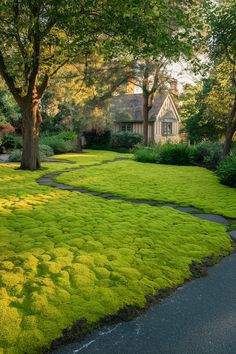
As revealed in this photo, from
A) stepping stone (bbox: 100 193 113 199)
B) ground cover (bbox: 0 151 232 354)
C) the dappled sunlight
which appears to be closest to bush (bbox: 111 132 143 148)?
stepping stone (bbox: 100 193 113 199)

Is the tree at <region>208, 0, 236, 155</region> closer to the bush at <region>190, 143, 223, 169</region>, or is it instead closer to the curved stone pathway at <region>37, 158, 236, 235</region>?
the bush at <region>190, 143, 223, 169</region>

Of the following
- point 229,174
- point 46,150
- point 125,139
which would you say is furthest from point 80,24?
point 125,139

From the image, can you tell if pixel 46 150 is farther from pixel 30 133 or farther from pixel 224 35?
pixel 224 35

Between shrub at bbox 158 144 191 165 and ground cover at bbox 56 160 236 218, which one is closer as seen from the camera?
ground cover at bbox 56 160 236 218

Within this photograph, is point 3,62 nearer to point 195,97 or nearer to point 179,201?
point 179,201

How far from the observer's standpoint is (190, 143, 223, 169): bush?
18391mm

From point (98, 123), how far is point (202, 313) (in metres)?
29.6

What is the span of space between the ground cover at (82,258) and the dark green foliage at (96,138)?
2762 cm

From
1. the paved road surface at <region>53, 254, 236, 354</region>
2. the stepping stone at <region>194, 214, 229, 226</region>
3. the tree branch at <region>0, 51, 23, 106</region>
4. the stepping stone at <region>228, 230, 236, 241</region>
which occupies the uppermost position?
the tree branch at <region>0, 51, 23, 106</region>

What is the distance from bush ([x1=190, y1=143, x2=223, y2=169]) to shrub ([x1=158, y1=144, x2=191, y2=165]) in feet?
1.12

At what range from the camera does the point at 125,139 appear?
114ft

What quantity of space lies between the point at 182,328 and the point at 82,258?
182cm

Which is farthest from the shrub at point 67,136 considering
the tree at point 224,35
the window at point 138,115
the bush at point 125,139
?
the tree at point 224,35

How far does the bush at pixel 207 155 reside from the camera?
18.4m
